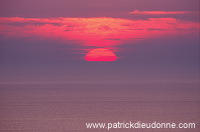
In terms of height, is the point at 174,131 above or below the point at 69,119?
below

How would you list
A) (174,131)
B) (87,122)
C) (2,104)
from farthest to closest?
(2,104)
(87,122)
(174,131)

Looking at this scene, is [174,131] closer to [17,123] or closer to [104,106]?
[17,123]

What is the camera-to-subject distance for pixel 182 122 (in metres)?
29.9

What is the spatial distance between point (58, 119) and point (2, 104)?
14.8 meters

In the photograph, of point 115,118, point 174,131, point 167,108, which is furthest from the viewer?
point 167,108

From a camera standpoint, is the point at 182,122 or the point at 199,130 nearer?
the point at 199,130

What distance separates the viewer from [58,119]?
3061 cm

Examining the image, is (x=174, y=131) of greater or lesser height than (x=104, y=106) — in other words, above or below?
below

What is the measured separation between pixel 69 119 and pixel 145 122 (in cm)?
541

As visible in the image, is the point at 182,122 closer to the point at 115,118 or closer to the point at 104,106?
the point at 115,118

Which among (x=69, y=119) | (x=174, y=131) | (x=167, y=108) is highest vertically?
(x=167, y=108)

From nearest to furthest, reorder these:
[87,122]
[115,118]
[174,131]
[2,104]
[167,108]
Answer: [174,131], [87,122], [115,118], [167,108], [2,104]

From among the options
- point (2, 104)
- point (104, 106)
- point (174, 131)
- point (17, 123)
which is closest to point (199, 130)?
point (174, 131)

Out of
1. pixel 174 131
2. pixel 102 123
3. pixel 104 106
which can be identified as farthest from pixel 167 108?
pixel 174 131
